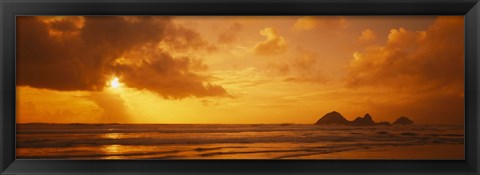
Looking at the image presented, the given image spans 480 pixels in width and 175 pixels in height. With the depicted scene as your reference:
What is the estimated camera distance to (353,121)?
267 cm

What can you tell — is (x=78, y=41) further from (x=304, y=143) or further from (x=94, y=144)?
(x=304, y=143)

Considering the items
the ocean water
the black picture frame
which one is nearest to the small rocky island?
the ocean water

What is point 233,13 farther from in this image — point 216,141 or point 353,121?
point 353,121

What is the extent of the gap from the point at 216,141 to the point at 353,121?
626 millimetres

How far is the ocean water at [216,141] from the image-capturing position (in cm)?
261

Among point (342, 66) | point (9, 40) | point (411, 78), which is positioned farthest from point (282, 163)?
point (9, 40)

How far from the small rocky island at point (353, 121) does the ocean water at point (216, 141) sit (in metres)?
0.02

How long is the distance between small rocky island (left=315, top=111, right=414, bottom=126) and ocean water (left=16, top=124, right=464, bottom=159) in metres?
0.02

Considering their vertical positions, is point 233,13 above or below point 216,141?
above

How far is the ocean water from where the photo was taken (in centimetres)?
261

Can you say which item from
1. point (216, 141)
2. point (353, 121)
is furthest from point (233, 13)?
point (353, 121)

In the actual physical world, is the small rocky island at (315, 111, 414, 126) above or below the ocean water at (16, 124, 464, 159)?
above

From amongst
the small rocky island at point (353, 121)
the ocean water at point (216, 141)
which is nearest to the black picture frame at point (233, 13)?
the ocean water at point (216, 141)

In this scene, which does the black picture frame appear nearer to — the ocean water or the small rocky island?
the ocean water
